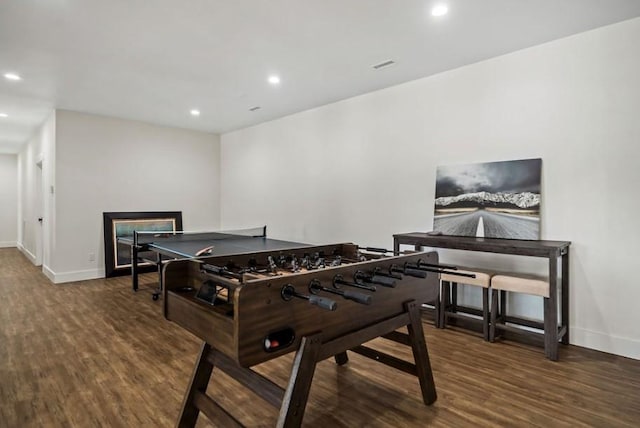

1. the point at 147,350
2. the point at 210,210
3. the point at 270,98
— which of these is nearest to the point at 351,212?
the point at 270,98

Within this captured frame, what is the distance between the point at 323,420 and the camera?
1.92 m

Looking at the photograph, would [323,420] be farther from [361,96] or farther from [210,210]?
[210,210]

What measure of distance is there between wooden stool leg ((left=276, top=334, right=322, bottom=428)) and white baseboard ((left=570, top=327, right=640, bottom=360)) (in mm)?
2615

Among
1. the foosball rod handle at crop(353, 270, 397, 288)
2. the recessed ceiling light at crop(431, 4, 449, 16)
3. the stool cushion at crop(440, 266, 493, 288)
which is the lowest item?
the stool cushion at crop(440, 266, 493, 288)

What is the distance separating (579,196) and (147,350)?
3829 millimetres

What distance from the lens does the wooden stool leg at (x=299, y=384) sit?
4.60ft

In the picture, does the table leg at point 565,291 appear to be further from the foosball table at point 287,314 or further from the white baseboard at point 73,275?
the white baseboard at point 73,275

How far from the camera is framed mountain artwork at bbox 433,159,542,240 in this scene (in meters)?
3.09

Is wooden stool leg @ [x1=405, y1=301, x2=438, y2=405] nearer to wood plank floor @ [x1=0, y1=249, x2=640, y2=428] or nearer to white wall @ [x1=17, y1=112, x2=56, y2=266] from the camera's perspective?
wood plank floor @ [x1=0, y1=249, x2=640, y2=428]

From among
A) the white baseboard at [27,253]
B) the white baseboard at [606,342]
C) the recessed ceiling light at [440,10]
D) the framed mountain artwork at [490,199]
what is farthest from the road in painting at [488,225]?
the white baseboard at [27,253]

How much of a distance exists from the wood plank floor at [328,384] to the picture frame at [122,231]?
2.19 metres

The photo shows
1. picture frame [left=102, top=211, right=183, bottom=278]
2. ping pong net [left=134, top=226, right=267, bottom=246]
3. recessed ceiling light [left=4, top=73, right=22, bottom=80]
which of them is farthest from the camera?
picture frame [left=102, top=211, right=183, bottom=278]

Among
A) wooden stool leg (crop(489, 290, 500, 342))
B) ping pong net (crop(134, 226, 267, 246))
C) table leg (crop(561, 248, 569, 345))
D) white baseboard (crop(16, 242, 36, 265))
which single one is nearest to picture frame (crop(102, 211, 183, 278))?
ping pong net (crop(134, 226, 267, 246))

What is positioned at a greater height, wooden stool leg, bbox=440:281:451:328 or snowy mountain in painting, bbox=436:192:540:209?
snowy mountain in painting, bbox=436:192:540:209
